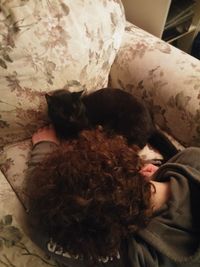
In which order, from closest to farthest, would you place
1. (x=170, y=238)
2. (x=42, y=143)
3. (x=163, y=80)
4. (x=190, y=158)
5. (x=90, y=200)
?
1. (x=90, y=200)
2. (x=170, y=238)
3. (x=190, y=158)
4. (x=42, y=143)
5. (x=163, y=80)

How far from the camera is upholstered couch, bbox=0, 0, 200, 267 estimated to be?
32.0 inches

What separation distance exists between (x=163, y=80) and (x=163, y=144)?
207mm

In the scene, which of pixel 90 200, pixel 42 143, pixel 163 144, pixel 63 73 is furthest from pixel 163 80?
pixel 90 200

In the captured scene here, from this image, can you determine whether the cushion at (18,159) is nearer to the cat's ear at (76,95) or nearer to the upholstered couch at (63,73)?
the upholstered couch at (63,73)

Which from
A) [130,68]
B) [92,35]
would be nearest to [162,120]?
[130,68]

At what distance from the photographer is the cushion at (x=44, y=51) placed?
0.85 meters

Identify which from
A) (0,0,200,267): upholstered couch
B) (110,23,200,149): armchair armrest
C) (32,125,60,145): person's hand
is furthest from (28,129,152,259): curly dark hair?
(110,23,200,149): armchair armrest

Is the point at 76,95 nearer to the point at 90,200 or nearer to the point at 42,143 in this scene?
the point at 42,143

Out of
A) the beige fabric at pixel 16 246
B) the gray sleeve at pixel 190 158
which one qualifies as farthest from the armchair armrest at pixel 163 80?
the beige fabric at pixel 16 246

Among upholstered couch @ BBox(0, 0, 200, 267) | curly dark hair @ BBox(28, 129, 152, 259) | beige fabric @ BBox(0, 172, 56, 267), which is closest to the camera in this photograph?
curly dark hair @ BBox(28, 129, 152, 259)

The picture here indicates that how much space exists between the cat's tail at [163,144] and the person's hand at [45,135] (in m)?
0.31

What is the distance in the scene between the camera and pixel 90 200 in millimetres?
574

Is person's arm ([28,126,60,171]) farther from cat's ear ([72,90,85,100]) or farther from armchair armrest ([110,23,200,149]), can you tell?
armchair armrest ([110,23,200,149])

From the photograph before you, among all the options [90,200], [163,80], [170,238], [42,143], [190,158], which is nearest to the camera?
[90,200]
